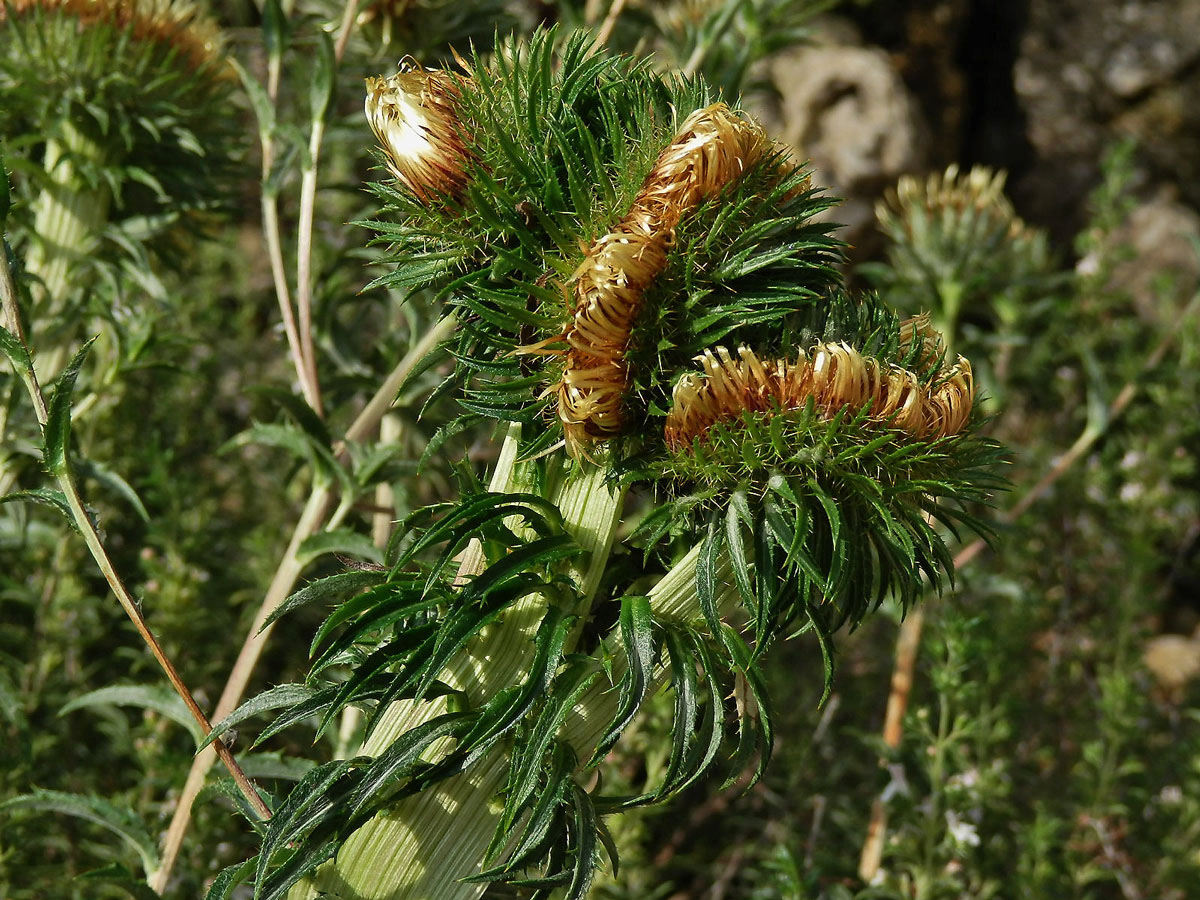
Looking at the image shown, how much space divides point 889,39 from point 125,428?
537 centimetres

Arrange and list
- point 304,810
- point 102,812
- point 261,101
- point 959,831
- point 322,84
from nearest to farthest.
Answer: point 304,810
point 102,812
point 322,84
point 261,101
point 959,831

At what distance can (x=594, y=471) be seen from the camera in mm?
1663

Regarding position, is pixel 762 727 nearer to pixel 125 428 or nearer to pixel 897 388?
pixel 897 388

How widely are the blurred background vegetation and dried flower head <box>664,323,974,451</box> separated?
90cm

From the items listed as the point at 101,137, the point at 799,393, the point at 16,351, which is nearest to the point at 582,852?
the point at 799,393

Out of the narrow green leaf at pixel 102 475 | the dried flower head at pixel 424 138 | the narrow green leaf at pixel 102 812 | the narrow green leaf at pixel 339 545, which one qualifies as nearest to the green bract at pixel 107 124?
the narrow green leaf at pixel 102 475

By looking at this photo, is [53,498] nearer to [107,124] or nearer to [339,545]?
[339,545]

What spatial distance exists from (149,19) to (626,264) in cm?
207

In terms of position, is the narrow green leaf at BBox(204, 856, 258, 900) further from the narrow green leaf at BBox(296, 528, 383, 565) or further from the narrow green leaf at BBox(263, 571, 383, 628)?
the narrow green leaf at BBox(296, 528, 383, 565)

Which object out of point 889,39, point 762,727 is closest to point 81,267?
point 762,727

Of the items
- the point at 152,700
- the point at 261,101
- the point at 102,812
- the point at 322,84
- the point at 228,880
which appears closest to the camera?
the point at 228,880

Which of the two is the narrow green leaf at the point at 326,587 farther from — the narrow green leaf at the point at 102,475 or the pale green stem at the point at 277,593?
the narrow green leaf at the point at 102,475

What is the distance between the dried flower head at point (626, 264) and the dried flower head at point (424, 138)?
0.87 ft

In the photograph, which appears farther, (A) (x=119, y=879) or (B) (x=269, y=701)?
(A) (x=119, y=879)
